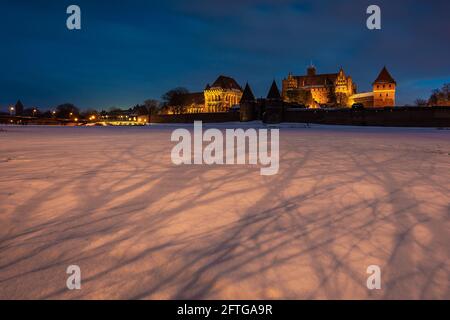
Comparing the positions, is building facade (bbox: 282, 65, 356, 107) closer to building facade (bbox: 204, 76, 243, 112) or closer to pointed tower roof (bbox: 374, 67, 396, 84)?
pointed tower roof (bbox: 374, 67, 396, 84)

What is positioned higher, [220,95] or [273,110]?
[220,95]

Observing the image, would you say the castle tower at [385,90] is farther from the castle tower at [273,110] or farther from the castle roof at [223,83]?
the castle roof at [223,83]

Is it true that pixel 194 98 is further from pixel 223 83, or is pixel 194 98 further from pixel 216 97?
pixel 223 83

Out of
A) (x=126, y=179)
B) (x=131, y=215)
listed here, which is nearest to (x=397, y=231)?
(x=131, y=215)

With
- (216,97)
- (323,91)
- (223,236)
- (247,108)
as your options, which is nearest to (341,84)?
(323,91)

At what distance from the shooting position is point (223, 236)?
118 inches

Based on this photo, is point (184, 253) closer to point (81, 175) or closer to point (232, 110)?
point (81, 175)

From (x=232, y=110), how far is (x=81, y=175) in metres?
48.8

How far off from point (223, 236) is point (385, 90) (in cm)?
7299

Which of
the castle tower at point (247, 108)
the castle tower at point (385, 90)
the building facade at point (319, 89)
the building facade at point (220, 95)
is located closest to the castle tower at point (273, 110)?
the castle tower at point (247, 108)

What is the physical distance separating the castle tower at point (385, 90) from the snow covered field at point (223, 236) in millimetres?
68197

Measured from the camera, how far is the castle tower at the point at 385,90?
210ft

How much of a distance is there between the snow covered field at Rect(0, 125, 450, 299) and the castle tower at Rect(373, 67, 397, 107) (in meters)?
68.2
